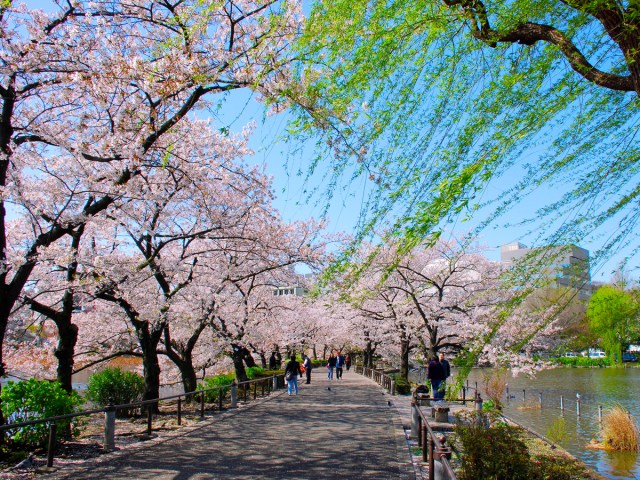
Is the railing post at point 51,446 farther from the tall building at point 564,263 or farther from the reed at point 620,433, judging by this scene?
the reed at point 620,433

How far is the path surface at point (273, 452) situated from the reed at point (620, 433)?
628 cm

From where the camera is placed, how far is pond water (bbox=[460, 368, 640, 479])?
1245cm

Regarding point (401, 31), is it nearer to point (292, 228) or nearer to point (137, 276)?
point (137, 276)

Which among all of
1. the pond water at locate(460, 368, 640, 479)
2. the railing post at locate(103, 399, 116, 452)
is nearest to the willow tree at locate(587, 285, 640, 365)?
the pond water at locate(460, 368, 640, 479)

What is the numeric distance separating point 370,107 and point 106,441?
26.9 feet

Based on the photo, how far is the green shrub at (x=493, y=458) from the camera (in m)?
6.41

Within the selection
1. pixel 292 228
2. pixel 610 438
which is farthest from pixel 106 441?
pixel 610 438

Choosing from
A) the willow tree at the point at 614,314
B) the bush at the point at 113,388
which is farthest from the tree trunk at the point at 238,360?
the willow tree at the point at 614,314

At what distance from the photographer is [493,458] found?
21.3ft

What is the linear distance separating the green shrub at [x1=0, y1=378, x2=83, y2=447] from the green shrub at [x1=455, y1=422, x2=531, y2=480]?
7.02 metres

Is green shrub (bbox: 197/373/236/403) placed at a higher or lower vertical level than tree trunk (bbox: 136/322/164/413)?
lower

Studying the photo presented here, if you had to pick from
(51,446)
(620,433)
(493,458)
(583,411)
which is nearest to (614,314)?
(493,458)

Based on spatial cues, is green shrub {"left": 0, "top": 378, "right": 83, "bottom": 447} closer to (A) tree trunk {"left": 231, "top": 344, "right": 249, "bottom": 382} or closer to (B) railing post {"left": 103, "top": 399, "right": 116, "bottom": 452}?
(B) railing post {"left": 103, "top": 399, "right": 116, "bottom": 452}

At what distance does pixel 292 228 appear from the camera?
63.9ft
